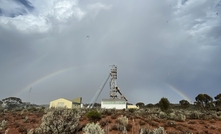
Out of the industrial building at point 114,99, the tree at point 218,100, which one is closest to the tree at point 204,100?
the tree at point 218,100

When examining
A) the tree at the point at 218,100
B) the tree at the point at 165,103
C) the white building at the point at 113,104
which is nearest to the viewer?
the tree at the point at 165,103

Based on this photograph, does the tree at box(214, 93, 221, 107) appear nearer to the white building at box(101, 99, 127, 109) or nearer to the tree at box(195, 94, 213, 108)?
the tree at box(195, 94, 213, 108)

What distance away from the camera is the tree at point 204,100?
241 feet

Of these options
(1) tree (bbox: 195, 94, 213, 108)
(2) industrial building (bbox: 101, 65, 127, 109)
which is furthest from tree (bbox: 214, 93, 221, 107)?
(2) industrial building (bbox: 101, 65, 127, 109)

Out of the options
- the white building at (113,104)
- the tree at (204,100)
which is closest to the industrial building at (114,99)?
the white building at (113,104)

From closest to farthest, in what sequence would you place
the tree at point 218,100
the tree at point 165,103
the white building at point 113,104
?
the tree at point 165,103 < the white building at point 113,104 < the tree at point 218,100

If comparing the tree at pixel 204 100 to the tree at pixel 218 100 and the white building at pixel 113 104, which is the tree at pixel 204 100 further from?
the white building at pixel 113 104

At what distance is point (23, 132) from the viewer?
20609 mm

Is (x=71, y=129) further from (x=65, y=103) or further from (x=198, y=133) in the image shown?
(x=65, y=103)

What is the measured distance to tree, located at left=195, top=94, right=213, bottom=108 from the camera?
241ft

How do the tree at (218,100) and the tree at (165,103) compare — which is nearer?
the tree at (165,103)

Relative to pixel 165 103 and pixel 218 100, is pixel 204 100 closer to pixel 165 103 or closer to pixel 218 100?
pixel 218 100

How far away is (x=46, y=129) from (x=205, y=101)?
260 feet

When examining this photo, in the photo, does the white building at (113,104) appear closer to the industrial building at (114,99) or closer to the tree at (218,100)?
the industrial building at (114,99)
